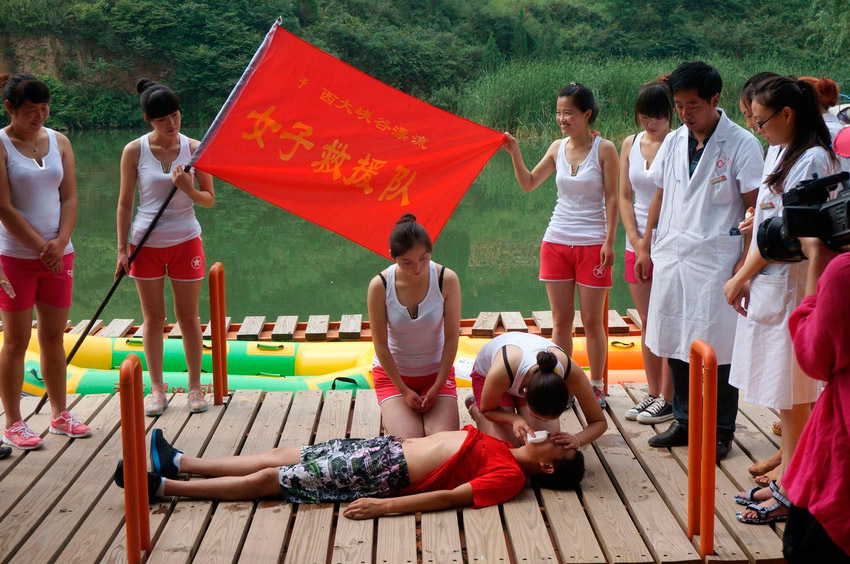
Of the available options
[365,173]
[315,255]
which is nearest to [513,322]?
[365,173]

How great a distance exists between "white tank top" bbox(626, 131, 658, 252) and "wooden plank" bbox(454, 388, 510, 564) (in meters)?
1.62

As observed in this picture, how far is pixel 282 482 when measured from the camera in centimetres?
360

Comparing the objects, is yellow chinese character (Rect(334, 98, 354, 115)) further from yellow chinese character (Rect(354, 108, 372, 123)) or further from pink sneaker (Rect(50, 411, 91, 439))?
pink sneaker (Rect(50, 411, 91, 439))

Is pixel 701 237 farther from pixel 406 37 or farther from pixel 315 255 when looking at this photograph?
pixel 406 37

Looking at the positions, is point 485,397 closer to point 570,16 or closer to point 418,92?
point 418,92

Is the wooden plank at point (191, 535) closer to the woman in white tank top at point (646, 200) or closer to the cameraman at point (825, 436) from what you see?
the cameraman at point (825, 436)

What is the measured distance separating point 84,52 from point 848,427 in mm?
26479

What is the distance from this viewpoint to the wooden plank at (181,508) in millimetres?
3320

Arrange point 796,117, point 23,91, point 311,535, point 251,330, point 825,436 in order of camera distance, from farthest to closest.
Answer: point 251,330, point 23,91, point 311,535, point 796,117, point 825,436

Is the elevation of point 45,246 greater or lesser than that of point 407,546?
greater

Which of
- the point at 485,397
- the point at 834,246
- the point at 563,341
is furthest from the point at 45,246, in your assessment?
the point at 834,246

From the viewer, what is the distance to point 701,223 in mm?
3820

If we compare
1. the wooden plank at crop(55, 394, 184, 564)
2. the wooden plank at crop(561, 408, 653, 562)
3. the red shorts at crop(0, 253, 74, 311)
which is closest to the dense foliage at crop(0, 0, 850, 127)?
the red shorts at crop(0, 253, 74, 311)

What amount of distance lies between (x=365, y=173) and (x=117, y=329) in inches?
133
